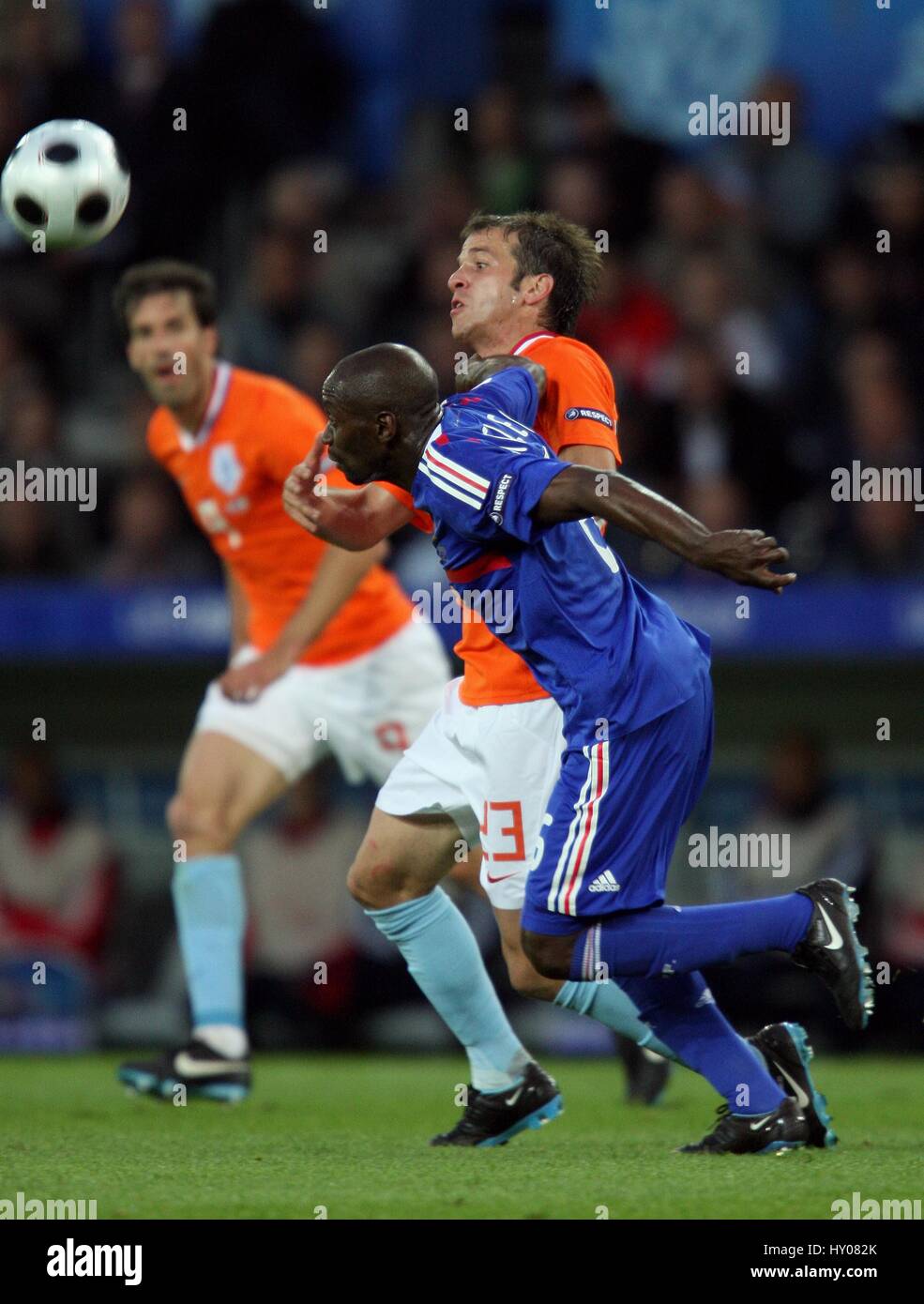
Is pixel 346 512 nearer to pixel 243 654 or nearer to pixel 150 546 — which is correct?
pixel 243 654

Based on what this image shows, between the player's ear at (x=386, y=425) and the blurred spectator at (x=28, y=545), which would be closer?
the player's ear at (x=386, y=425)

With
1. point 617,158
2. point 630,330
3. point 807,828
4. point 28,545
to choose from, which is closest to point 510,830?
point 807,828

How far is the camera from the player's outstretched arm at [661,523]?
12.4ft

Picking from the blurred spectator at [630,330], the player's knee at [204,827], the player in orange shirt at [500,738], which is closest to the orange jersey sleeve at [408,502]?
the player in orange shirt at [500,738]

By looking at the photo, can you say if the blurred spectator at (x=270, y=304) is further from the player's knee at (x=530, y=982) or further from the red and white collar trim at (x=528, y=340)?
the player's knee at (x=530, y=982)

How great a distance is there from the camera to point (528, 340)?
16.0 feet

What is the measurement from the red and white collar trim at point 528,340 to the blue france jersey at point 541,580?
1.24ft

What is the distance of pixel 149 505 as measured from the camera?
9672mm

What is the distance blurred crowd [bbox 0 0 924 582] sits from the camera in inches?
377

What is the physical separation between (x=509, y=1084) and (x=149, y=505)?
17.1ft

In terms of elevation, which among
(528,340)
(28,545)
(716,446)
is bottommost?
(28,545)

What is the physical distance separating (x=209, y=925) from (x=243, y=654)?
872 mm

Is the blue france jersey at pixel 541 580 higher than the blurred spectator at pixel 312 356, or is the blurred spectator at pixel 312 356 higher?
the blurred spectator at pixel 312 356

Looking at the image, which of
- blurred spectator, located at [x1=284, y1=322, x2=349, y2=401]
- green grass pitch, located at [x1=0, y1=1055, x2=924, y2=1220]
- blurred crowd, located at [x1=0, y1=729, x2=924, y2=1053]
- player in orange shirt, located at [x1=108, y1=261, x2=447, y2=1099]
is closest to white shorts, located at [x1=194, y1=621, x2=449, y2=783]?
player in orange shirt, located at [x1=108, y1=261, x2=447, y2=1099]
